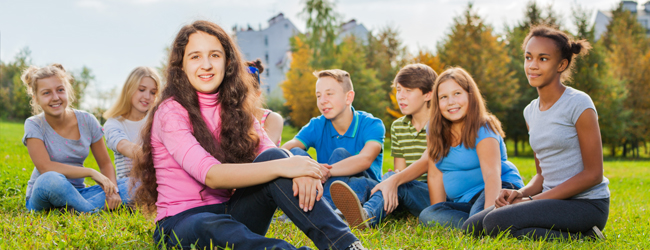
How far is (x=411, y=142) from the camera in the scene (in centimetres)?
454

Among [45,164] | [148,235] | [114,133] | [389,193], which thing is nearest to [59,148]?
[45,164]

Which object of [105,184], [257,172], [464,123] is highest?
[464,123]

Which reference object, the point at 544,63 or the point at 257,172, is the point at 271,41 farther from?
the point at 257,172

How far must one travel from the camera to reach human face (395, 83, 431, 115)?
4.52 m

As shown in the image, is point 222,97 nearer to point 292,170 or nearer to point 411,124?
point 292,170

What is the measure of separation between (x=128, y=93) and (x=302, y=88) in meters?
28.1

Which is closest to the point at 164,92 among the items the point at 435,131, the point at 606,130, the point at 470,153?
the point at 435,131

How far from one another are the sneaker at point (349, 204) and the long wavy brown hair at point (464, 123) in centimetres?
91

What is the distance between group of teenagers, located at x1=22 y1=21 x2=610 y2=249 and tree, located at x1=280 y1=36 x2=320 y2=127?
27.3m

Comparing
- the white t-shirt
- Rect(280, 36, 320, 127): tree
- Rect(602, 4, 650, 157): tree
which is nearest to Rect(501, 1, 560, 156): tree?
Rect(602, 4, 650, 157): tree

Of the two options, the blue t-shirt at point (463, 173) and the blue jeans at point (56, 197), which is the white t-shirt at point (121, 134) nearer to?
the blue jeans at point (56, 197)

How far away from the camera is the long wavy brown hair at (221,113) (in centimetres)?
267

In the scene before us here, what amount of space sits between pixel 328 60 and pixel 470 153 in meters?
29.1

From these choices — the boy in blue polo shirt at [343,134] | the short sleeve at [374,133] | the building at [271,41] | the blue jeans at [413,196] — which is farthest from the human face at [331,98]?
the building at [271,41]
